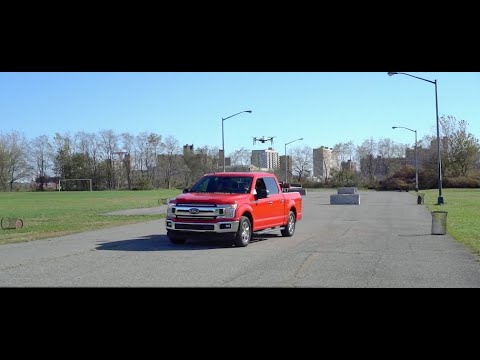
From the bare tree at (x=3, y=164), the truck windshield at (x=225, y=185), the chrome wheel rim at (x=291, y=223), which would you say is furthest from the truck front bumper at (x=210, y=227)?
the bare tree at (x=3, y=164)

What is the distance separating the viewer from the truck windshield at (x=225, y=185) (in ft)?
52.4

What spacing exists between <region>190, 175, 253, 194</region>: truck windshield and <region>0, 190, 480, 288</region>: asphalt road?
4.85ft

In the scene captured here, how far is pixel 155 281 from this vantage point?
9938 millimetres

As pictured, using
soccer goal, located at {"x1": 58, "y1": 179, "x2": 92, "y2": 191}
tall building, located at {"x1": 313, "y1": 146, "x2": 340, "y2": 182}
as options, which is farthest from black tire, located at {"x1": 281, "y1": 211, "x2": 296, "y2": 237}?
tall building, located at {"x1": 313, "y1": 146, "x2": 340, "y2": 182}

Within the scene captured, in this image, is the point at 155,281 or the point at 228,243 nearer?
the point at 155,281

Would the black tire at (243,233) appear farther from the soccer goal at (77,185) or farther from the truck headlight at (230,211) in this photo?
the soccer goal at (77,185)

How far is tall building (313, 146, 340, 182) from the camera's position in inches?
5325

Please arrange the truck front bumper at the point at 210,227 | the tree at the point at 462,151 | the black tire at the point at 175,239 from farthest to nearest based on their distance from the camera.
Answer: the tree at the point at 462,151, the black tire at the point at 175,239, the truck front bumper at the point at 210,227

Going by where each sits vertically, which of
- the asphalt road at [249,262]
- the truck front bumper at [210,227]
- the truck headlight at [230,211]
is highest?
the truck headlight at [230,211]

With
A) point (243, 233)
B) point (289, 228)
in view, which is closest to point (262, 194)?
point (243, 233)
